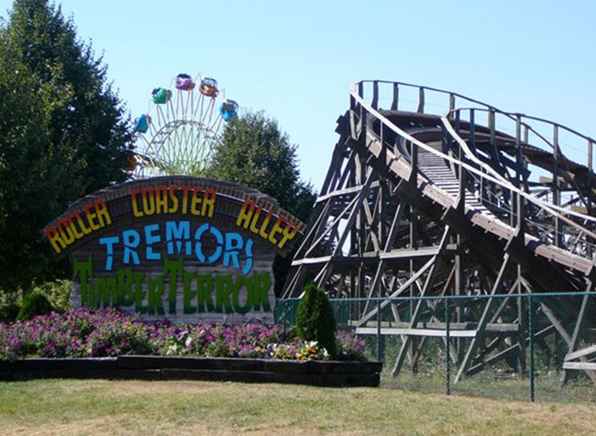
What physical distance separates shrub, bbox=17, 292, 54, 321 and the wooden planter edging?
351cm

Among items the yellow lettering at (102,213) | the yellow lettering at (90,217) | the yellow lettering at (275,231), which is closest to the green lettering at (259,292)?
the yellow lettering at (275,231)

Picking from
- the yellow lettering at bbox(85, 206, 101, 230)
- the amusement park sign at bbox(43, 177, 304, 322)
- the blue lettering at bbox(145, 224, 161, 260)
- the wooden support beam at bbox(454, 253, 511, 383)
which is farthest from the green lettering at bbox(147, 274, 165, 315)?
the wooden support beam at bbox(454, 253, 511, 383)

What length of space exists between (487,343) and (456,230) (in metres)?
4.52

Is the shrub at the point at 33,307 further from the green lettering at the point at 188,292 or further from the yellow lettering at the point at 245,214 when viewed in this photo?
the yellow lettering at the point at 245,214

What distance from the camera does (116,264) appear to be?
22422 millimetres

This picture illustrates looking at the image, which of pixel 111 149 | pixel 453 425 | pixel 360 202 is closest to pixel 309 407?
pixel 453 425

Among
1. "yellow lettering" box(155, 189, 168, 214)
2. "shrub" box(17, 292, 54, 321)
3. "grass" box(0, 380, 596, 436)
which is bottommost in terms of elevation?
"grass" box(0, 380, 596, 436)

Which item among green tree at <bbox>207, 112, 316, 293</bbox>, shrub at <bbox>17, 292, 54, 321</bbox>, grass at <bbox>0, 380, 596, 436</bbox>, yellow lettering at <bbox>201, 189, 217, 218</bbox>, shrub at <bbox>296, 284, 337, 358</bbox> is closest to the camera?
grass at <bbox>0, 380, 596, 436</bbox>

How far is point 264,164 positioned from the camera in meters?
46.9

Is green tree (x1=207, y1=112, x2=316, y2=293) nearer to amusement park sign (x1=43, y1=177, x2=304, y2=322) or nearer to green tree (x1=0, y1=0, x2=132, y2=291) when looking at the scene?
green tree (x1=0, y1=0, x2=132, y2=291)

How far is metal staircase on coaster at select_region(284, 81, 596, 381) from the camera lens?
783 inches

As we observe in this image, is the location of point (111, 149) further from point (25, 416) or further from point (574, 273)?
point (25, 416)

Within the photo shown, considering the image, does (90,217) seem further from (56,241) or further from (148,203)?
(148,203)

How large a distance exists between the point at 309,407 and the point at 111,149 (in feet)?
76.3
